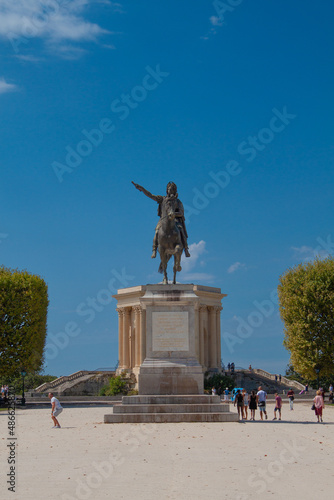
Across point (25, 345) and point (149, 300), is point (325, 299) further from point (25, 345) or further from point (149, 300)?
point (149, 300)

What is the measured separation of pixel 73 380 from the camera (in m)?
79.5

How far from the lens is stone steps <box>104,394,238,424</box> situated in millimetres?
22859

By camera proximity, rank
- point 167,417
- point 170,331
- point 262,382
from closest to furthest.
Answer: point 167,417 < point 170,331 < point 262,382

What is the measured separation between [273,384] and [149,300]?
55.4m

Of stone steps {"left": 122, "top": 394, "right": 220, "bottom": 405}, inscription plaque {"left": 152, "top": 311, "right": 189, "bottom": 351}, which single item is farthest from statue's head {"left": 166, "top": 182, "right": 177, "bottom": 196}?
stone steps {"left": 122, "top": 394, "right": 220, "bottom": 405}

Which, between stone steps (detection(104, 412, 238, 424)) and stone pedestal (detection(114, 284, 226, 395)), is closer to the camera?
stone steps (detection(104, 412, 238, 424))

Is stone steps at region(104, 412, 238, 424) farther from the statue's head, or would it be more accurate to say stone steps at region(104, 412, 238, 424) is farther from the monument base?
the statue's head

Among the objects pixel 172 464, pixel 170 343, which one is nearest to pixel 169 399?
pixel 170 343

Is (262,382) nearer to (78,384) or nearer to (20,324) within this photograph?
(78,384)

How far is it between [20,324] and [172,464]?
38177 mm

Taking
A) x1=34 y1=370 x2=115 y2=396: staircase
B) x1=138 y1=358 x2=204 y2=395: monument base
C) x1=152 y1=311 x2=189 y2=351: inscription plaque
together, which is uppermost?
x1=152 y1=311 x2=189 y2=351: inscription plaque

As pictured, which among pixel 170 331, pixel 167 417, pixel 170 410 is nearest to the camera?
pixel 167 417

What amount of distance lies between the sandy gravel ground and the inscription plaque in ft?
11.8

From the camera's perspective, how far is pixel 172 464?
13.6 meters
